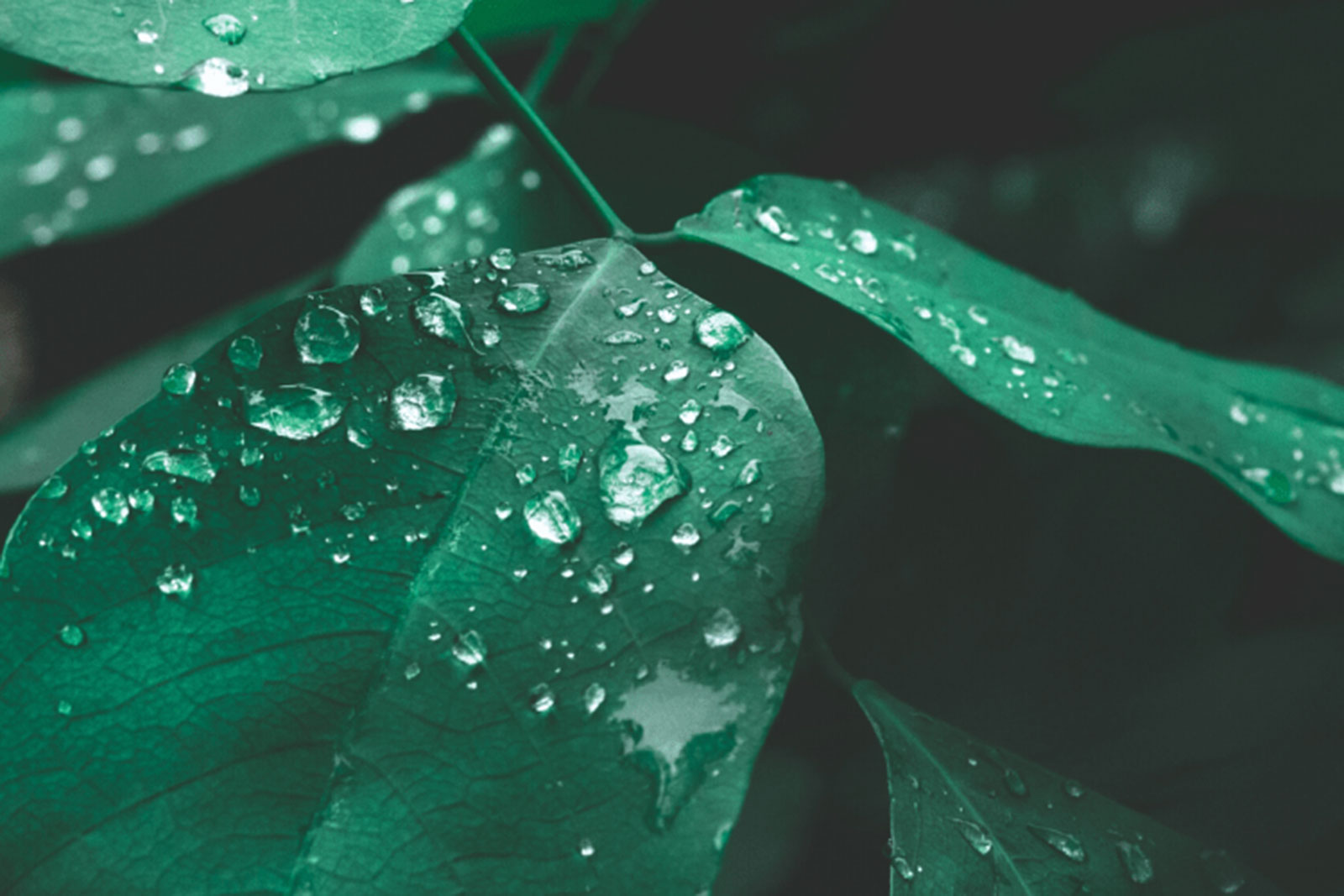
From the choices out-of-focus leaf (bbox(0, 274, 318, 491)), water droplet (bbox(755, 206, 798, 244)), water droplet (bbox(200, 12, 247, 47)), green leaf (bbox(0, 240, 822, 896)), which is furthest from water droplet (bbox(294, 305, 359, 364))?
out-of-focus leaf (bbox(0, 274, 318, 491))

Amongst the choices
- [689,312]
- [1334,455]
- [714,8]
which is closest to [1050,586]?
[1334,455]

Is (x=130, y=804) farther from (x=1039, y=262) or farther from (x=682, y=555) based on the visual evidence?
(x=1039, y=262)

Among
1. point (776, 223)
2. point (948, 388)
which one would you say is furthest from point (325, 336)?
point (948, 388)

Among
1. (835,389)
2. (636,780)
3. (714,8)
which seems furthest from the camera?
(714,8)

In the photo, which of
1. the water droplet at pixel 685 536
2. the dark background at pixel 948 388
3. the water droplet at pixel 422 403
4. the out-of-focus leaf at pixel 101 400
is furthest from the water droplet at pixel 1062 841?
the out-of-focus leaf at pixel 101 400

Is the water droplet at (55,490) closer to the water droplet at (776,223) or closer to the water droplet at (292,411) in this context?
the water droplet at (292,411)

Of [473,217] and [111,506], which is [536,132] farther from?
[111,506]
